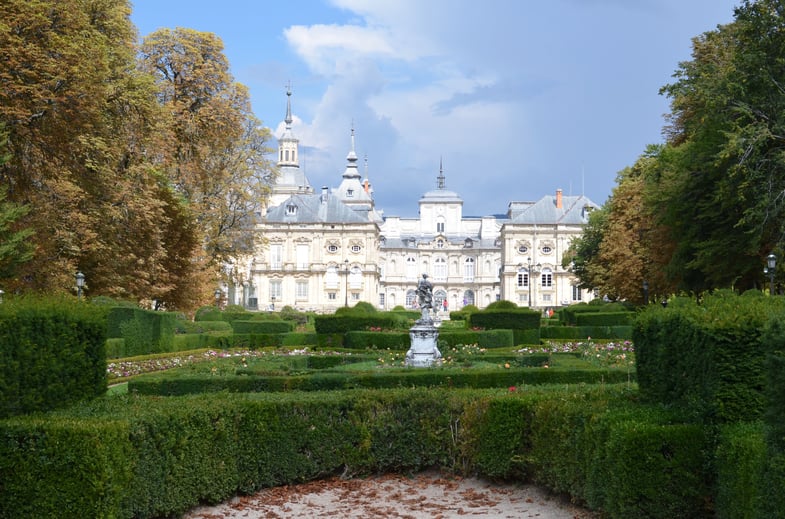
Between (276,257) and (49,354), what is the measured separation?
69.5m

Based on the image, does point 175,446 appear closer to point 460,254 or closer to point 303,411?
point 303,411

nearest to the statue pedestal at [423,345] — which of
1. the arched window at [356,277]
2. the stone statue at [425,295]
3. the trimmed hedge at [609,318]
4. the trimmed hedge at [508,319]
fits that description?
the stone statue at [425,295]

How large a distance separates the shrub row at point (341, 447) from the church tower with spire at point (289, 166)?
8385 centimetres

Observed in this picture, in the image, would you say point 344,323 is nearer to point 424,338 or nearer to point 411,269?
point 424,338

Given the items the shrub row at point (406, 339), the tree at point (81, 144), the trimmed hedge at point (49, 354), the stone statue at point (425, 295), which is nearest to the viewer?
the trimmed hedge at point (49, 354)

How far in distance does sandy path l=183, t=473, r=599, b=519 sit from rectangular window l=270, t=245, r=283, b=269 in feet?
224

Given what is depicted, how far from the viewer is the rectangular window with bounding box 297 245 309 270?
7656 centimetres

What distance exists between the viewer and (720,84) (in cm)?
2089

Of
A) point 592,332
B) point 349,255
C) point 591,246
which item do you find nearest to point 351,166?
point 349,255

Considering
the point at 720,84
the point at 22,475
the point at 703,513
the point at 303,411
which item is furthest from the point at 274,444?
the point at 720,84

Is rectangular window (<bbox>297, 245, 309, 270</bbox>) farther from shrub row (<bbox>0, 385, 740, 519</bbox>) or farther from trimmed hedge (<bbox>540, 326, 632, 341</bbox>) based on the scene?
shrub row (<bbox>0, 385, 740, 519</bbox>)

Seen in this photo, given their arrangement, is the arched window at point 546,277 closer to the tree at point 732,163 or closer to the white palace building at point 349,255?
the white palace building at point 349,255

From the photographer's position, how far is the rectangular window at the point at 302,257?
76.6 m

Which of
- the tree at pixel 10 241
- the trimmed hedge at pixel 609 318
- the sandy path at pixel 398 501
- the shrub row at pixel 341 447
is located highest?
the tree at pixel 10 241
